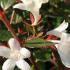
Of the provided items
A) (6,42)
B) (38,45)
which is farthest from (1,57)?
(38,45)

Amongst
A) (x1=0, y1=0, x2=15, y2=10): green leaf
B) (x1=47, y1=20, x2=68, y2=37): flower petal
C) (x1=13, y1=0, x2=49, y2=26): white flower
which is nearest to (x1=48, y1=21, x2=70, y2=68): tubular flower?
(x1=47, y1=20, x2=68, y2=37): flower petal

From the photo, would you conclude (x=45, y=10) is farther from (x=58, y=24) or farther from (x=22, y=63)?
(x=22, y=63)

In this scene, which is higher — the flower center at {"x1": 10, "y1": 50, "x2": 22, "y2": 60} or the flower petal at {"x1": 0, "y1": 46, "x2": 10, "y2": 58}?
the flower petal at {"x1": 0, "y1": 46, "x2": 10, "y2": 58}

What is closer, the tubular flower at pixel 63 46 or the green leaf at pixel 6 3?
the tubular flower at pixel 63 46

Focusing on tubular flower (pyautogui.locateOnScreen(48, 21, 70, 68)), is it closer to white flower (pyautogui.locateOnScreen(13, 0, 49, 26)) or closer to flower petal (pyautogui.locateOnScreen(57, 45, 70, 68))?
flower petal (pyautogui.locateOnScreen(57, 45, 70, 68))

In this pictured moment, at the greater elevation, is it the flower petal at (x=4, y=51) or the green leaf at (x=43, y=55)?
the flower petal at (x=4, y=51)

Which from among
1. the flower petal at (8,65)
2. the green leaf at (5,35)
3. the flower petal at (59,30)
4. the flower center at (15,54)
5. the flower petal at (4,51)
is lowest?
the flower petal at (8,65)

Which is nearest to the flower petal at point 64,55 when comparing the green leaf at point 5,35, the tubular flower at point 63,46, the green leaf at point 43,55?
the tubular flower at point 63,46

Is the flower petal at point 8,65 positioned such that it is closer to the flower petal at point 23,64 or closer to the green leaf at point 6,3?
the flower petal at point 23,64
